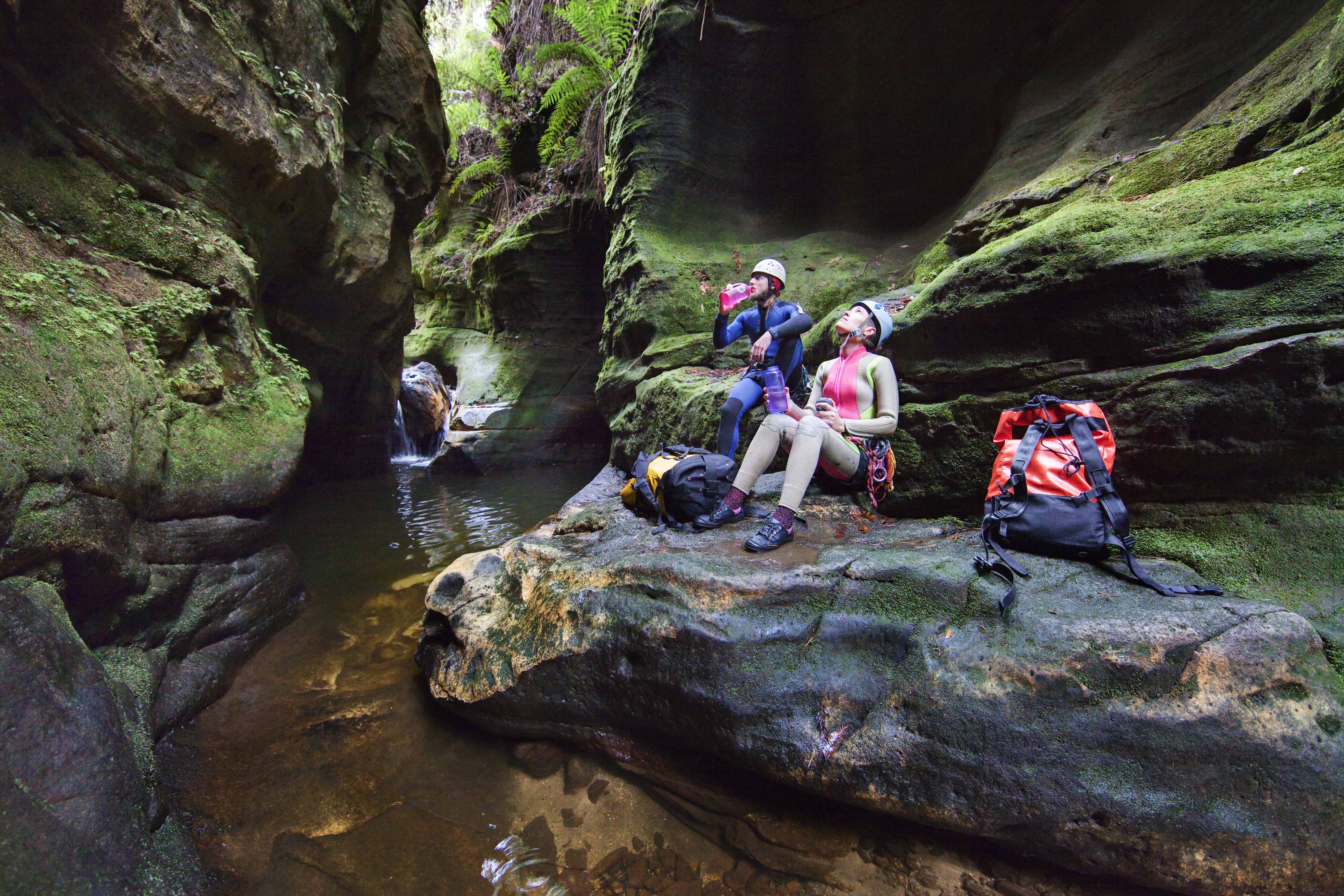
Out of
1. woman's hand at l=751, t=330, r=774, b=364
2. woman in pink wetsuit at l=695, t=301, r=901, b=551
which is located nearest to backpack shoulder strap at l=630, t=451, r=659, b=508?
woman in pink wetsuit at l=695, t=301, r=901, b=551

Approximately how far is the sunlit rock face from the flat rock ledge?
1567mm

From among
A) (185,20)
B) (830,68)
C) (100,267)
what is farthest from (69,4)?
(830,68)

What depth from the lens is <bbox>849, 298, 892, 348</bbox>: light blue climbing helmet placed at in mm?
3562

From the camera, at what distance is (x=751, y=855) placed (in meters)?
2.28

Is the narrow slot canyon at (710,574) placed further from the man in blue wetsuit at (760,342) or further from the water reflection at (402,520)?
the man in blue wetsuit at (760,342)

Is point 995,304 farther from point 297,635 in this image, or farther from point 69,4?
point 69,4

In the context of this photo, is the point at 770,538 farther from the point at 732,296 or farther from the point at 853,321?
the point at 732,296

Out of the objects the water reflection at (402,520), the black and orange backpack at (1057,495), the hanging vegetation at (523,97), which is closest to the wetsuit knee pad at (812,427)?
the black and orange backpack at (1057,495)

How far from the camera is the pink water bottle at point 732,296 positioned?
4059 millimetres

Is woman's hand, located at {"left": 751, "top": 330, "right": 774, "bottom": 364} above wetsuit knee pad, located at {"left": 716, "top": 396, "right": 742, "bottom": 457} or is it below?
above

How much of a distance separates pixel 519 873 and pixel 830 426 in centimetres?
289

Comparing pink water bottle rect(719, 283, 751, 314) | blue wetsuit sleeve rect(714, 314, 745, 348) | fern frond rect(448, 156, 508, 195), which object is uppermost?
fern frond rect(448, 156, 508, 195)

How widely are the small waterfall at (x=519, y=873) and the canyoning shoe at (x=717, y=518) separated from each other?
2.03 m

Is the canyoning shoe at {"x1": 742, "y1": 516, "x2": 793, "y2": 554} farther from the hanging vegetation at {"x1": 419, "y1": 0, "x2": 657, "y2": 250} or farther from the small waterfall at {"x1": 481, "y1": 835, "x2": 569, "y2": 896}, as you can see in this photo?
the hanging vegetation at {"x1": 419, "y1": 0, "x2": 657, "y2": 250}
